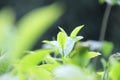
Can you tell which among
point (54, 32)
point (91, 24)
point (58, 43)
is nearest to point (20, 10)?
point (54, 32)


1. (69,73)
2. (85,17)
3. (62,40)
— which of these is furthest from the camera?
(85,17)

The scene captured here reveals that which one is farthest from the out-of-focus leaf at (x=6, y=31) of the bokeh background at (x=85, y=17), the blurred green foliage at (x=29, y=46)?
the bokeh background at (x=85, y=17)

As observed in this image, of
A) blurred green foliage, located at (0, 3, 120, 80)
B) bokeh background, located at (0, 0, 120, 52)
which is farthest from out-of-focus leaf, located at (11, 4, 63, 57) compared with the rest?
bokeh background, located at (0, 0, 120, 52)

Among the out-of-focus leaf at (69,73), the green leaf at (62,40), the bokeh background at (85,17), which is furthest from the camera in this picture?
the bokeh background at (85,17)

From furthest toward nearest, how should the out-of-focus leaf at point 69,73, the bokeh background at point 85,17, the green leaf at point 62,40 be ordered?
the bokeh background at point 85,17 < the green leaf at point 62,40 < the out-of-focus leaf at point 69,73

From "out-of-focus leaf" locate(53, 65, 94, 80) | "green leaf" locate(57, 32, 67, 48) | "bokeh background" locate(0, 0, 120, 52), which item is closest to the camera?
"out-of-focus leaf" locate(53, 65, 94, 80)

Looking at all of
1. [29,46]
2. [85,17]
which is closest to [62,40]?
[29,46]

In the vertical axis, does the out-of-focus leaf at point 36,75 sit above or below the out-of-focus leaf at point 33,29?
below

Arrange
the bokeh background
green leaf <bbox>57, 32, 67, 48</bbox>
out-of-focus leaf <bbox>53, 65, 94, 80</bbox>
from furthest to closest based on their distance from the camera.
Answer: the bokeh background
green leaf <bbox>57, 32, 67, 48</bbox>
out-of-focus leaf <bbox>53, 65, 94, 80</bbox>

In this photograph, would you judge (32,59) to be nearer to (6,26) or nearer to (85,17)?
(6,26)

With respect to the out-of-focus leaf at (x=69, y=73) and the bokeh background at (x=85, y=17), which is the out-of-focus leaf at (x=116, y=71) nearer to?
the out-of-focus leaf at (x=69, y=73)

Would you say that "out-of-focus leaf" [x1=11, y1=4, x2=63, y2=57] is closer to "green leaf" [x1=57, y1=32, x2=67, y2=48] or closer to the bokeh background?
"green leaf" [x1=57, y1=32, x2=67, y2=48]

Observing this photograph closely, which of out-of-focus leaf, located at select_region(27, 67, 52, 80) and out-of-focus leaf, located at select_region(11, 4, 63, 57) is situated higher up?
out-of-focus leaf, located at select_region(11, 4, 63, 57)

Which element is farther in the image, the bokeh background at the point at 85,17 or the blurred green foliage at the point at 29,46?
the bokeh background at the point at 85,17
